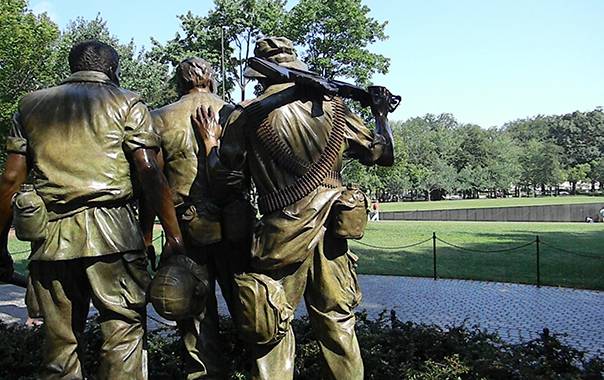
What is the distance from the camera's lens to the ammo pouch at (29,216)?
331 cm

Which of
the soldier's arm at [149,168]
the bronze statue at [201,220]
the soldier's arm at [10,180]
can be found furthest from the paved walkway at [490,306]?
the soldier's arm at [10,180]

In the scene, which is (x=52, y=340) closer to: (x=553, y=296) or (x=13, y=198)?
(x=13, y=198)

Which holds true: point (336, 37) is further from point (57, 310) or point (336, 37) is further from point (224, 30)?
point (57, 310)

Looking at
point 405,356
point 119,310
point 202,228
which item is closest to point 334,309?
point 202,228

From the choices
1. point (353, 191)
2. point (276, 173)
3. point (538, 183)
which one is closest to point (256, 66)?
point (276, 173)

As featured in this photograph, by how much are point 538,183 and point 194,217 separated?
8190 centimetres

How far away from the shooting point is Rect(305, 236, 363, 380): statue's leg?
3537 mm

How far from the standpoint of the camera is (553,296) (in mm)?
10969

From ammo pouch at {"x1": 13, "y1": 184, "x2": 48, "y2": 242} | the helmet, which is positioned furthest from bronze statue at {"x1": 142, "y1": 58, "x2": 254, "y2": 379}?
ammo pouch at {"x1": 13, "y1": 184, "x2": 48, "y2": 242}

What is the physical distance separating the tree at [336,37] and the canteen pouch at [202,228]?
854 inches

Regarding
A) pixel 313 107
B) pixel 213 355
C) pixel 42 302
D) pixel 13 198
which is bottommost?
pixel 213 355

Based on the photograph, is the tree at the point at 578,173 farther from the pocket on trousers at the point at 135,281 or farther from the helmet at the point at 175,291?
the pocket on trousers at the point at 135,281

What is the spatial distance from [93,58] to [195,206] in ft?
3.57

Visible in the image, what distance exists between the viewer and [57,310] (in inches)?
137
